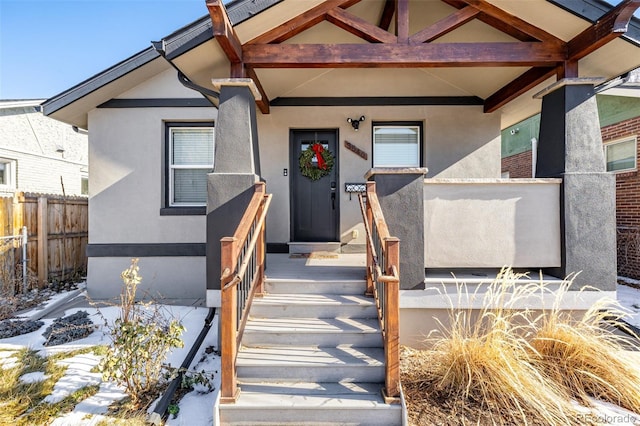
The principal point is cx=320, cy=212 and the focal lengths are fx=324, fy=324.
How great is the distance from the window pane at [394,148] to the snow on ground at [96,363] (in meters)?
4.01

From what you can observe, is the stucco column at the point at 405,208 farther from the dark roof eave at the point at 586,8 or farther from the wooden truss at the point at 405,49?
the dark roof eave at the point at 586,8

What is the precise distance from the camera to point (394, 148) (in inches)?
240

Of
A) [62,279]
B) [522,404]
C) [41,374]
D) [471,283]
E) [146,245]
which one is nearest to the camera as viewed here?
[522,404]

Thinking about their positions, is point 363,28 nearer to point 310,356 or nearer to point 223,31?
point 223,31

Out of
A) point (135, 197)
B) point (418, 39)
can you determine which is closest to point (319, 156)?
point (418, 39)

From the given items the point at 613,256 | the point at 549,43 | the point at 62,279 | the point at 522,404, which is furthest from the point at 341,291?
the point at 62,279

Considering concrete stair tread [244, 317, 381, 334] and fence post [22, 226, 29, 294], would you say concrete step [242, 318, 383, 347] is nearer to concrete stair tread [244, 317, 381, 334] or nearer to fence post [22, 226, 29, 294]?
concrete stair tread [244, 317, 381, 334]

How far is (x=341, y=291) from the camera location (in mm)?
3760

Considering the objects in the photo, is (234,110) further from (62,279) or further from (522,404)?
(62,279)

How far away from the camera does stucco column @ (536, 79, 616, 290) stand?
11.9ft

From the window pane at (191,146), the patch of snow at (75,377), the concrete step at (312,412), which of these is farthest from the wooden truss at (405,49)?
the patch of snow at (75,377)

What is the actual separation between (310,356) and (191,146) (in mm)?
4539

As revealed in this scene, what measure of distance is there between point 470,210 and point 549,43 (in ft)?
7.26

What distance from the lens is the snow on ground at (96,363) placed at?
2.78 metres
